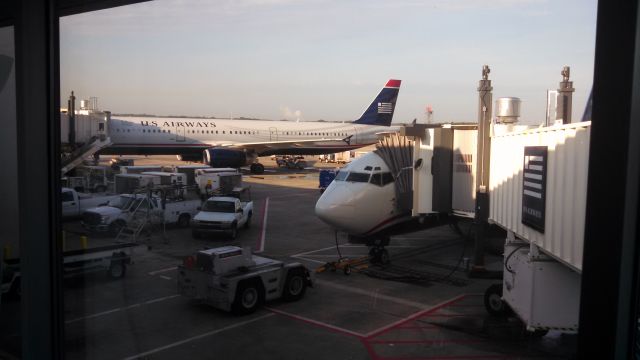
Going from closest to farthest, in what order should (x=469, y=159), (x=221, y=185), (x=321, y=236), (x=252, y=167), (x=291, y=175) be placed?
(x=469, y=159)
(x=321, y=236)
(x=221, y=185)
(x=252, y=167)
(x=291, y=175)

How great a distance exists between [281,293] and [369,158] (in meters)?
4.92

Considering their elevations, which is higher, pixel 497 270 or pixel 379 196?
pixel 379 196

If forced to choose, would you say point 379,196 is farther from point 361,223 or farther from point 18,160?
point 18,160

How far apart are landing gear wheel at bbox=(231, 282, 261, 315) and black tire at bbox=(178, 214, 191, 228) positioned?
939 cm

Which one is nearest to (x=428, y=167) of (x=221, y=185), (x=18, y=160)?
(x=18, y=160)

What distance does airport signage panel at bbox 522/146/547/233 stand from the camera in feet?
20.0

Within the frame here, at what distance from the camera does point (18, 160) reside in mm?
3959

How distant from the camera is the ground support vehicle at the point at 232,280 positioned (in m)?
9.52

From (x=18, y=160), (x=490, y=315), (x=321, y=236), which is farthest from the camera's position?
(x=321, y=236)

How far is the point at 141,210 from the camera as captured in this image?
16.3 m

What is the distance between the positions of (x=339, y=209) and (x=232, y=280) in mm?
4213

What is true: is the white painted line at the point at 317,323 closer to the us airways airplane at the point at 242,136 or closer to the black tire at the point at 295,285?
the black tire at the point at 295,285

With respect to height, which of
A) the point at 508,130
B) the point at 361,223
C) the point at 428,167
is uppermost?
the point at 508,130

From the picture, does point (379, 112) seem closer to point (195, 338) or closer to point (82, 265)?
point (195, 338)
